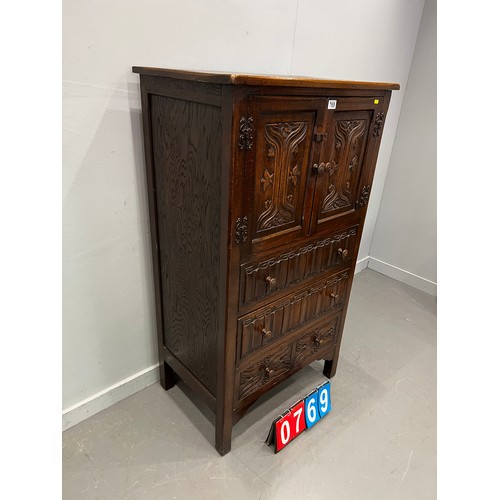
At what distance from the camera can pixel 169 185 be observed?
1346 mm

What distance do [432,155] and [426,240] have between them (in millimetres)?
617

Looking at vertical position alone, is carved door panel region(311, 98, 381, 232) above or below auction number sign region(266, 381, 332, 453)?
above

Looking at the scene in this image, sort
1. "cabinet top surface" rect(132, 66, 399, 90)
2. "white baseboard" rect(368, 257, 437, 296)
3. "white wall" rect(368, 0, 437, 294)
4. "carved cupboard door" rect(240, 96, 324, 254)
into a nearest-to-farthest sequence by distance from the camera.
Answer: "cabinet top surface" rect(132, 66, 399, 90) → "carved cupboard door" rect(240, 96, 324, 254) → "white wall" rect(368, 0, 437, 294) → "white baseboard" rect(368, 257, 437, 296)

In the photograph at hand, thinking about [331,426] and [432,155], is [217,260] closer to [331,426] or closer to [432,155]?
[331,426]

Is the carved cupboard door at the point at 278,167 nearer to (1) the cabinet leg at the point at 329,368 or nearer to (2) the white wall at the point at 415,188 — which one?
(1) the cabinet leg at the point at 329,368

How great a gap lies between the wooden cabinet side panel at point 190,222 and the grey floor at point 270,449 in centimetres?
28

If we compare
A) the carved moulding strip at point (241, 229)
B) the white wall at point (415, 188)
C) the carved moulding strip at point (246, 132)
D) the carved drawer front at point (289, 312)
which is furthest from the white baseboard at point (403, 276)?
the carved moulding strip at point (246, 132)

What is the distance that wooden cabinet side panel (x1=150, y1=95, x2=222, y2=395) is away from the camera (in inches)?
45.1

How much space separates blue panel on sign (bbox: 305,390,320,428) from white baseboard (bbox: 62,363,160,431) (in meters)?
0.74

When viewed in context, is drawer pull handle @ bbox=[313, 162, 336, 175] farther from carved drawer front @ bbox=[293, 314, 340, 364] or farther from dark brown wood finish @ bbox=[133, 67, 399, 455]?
carved drawer front @ bbox=[293, 314, 340, 364]

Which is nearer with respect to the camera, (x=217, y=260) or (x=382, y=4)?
(x=217, y=260)

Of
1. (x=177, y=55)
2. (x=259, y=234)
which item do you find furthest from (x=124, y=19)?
(x=259, y=234)

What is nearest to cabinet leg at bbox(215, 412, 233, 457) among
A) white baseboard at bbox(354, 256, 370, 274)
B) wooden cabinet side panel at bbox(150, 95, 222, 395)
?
wooden cabinet side panel at bbox(150, 95, 222, 395)

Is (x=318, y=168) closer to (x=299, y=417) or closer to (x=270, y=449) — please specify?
(x=299, y=417)
